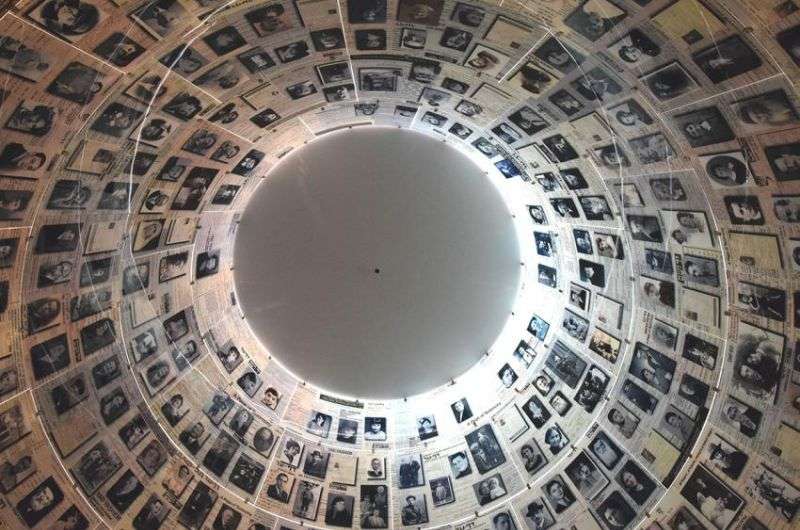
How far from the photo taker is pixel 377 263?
42.3ft

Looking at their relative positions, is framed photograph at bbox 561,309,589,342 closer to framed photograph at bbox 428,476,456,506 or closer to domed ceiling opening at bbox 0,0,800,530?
domed ceiling opening at bbox 0,0,800,530

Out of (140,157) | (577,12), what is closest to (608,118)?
(577,12)

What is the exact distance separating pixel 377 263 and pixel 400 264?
509 mm

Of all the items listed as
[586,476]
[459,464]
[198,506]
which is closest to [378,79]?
[586,476]

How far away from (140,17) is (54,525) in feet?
24.1

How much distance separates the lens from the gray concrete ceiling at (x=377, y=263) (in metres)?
12.3

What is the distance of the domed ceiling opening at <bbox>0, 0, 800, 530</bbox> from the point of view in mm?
6598

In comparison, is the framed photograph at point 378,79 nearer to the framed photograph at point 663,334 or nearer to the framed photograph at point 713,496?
the framed photograph at point 663,334

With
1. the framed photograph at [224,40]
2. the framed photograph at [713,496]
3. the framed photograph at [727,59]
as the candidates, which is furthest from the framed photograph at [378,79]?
the framed photograph at [713,496]

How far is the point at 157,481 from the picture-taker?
35.1ft

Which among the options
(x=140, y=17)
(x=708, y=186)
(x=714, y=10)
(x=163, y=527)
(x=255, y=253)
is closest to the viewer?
(x=714, y=10)

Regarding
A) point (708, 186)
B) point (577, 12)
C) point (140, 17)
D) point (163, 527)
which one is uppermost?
point (577, 12)

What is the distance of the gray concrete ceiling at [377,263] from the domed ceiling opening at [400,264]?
0.07 m

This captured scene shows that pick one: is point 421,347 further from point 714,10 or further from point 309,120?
point 714,10
